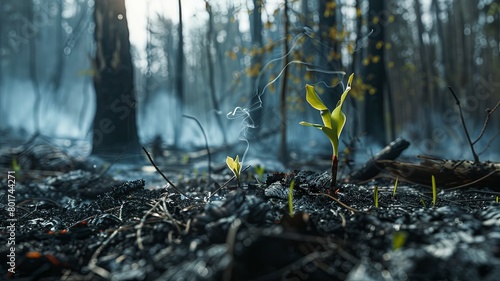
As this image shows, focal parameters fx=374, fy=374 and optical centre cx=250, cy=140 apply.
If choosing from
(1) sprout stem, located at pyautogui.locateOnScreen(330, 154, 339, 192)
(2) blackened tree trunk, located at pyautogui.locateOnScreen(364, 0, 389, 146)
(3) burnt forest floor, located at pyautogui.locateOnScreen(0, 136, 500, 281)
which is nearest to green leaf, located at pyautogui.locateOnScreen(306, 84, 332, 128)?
(1) sprout stem, located at pyautogui.locateOnScreen(330, 154, 339, 192)

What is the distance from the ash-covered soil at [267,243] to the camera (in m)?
1.10

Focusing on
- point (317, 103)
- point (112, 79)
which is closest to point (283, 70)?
point (317, 103)

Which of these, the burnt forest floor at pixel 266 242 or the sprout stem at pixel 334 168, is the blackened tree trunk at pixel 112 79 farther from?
the sprout stem at pixel 334 168

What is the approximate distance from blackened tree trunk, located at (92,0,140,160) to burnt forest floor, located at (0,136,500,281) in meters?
4.25

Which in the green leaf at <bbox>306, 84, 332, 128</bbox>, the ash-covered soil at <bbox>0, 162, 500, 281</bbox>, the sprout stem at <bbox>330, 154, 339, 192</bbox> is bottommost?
the ash-covered soil at <bbox>0, 162, 500, 281</bbox>

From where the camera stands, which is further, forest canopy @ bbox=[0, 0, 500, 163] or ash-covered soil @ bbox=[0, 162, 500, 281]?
forest canopy @ bbox=[0, 0, 500, 163]

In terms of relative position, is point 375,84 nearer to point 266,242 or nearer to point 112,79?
point 112,79

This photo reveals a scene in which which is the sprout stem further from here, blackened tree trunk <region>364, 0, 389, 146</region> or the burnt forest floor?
blackened tree trunk <region>364, 0, 389, 146</region>

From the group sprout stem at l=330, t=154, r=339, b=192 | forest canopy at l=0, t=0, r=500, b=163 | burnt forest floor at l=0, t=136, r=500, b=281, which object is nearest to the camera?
burnt forest floor at l=0, t=136, r=500, b=281

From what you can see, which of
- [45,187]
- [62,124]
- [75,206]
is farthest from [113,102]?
[62,124]

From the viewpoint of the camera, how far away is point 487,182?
9.07ft

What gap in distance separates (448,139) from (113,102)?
1373 centimetres

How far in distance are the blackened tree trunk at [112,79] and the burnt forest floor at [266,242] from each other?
4.25 m

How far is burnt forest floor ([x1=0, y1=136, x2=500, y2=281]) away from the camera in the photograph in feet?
3.61
